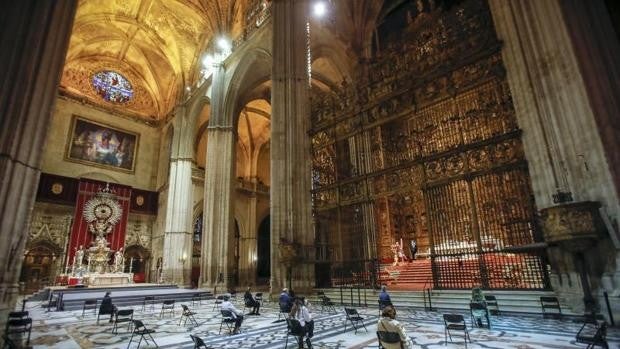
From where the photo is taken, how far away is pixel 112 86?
26.9 m

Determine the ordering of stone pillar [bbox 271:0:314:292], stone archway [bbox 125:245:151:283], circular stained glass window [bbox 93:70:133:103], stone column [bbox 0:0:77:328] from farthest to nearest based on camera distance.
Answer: circular stained glass window [bbox 93:70:133:103]
stone archway [bbox 125:245:151:283]
stone pillar [bbox 271:0:314:292]
stone column [bbox 0:0:77:328]

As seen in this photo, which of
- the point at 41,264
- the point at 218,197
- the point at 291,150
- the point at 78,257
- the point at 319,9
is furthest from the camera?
the point at 41,264

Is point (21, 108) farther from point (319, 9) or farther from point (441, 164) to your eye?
point (319, 9)

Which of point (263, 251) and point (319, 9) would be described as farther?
point (263, 251)

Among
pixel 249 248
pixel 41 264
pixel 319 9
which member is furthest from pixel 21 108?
pixel 41 264

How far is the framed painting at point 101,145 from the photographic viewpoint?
77.8 feet

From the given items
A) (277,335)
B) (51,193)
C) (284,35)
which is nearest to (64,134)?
(51,193)

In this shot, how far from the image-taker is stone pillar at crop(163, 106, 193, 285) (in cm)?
2120

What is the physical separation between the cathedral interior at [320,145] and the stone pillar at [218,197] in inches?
5.3

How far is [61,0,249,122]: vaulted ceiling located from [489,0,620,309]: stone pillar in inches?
674

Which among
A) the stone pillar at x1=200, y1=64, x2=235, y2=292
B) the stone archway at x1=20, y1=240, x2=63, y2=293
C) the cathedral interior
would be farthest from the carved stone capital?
the stone archway at x1=20, y1=240, x2=63, y2=293

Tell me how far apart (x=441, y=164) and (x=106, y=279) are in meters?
17.1

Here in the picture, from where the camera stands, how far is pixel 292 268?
11.3 m

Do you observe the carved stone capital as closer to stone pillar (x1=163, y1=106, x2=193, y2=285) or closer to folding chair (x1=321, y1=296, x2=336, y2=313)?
folding chair (x1=321, y1=296, x2=336, y2=313)
